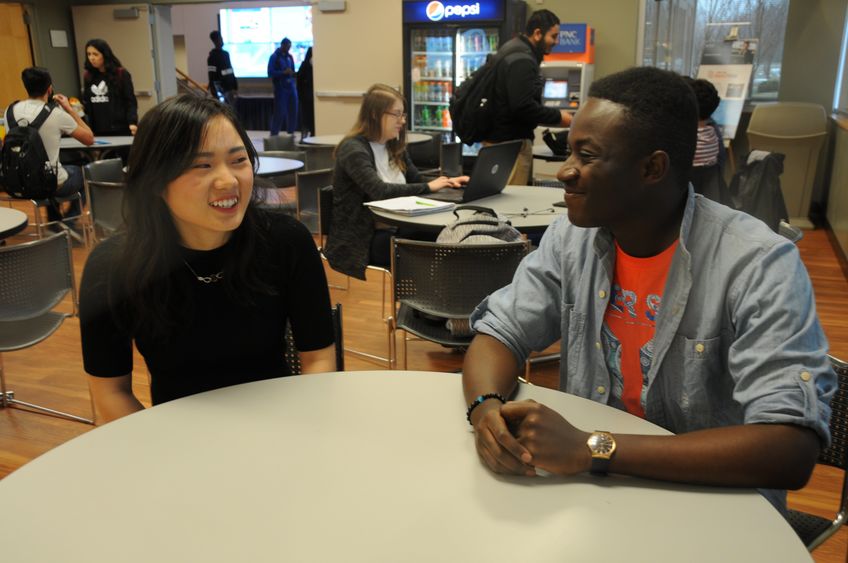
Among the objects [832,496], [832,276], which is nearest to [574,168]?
[832,496]

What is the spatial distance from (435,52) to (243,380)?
7019 millimetres

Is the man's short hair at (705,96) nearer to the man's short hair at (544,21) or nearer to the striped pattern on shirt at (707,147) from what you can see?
the striped pattern on shirt at (707,147)

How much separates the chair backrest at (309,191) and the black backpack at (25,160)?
2199mm

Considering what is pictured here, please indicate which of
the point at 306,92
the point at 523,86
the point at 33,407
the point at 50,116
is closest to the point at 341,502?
the point at 33,407

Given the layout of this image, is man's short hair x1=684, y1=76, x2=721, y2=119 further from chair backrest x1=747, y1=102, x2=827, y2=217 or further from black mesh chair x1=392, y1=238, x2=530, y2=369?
chair backrest x1=747, y1=102, x2=827, y2=217

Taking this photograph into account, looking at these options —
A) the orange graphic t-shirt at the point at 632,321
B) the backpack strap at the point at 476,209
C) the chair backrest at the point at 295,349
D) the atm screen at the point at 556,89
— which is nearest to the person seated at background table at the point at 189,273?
the chair backrest at the point at 295,349

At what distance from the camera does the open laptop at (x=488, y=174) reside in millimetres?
3211

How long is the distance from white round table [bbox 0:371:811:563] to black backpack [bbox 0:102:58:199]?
4658 mm

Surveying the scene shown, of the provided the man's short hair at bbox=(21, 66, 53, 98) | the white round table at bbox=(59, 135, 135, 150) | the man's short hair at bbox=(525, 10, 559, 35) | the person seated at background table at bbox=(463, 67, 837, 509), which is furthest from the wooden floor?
the white round table at bbox=(59, 135, 135, 150)

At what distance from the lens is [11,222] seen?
124 inches

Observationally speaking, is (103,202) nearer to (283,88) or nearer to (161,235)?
(161,235)

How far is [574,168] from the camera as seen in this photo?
127cm

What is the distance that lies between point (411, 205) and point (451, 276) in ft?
2.32

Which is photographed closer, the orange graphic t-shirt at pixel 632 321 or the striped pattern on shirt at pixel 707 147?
the orange graphic t-shirt at pixel 632 321
